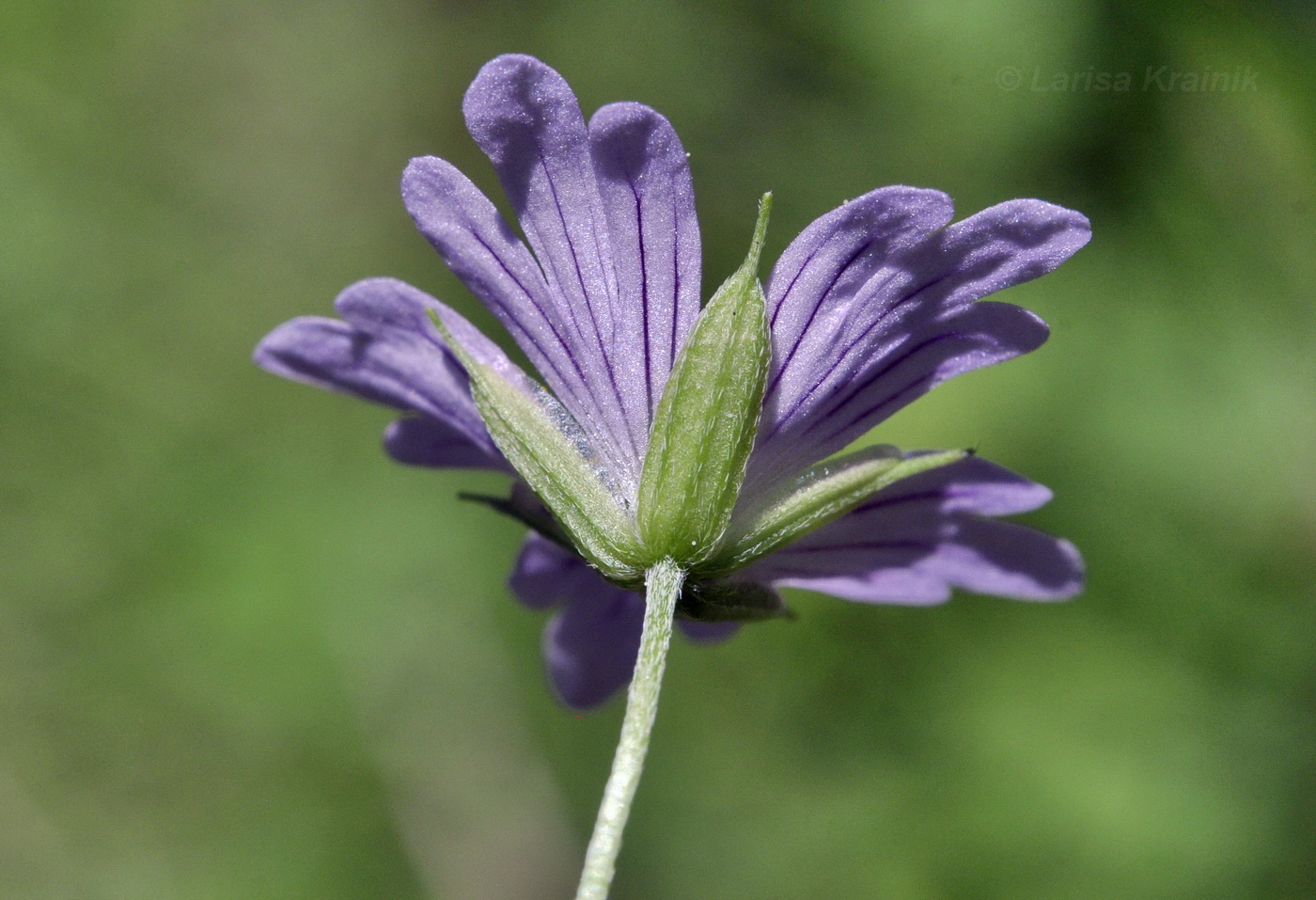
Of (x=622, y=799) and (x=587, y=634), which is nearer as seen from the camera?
(x=622, y=799)

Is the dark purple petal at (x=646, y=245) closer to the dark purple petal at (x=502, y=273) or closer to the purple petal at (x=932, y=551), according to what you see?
the dark purple petal at (x=502, y=273)

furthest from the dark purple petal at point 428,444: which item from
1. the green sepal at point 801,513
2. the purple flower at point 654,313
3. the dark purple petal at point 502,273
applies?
the green sepal at point 801,513

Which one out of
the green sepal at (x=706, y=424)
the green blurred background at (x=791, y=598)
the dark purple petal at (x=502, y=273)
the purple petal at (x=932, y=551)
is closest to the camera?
the green sepal at (x=706, y=424)

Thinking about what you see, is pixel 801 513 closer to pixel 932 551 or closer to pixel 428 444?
pixel 932 551

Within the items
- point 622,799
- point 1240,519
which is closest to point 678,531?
point 622,799

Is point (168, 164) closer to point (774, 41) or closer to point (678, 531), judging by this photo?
point (774, 41)

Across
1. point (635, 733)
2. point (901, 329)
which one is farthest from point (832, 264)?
point (635, 733)
